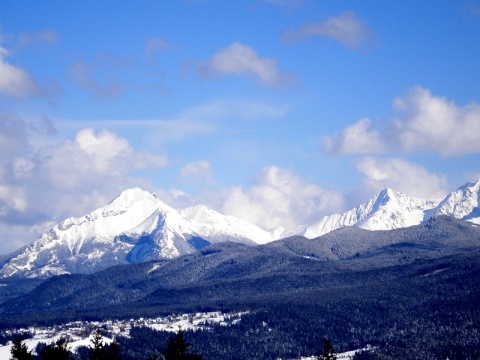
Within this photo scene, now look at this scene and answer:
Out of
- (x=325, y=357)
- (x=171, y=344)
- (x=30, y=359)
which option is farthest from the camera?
(x=325, y=357)

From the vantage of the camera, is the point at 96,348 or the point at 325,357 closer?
the point at 96,348

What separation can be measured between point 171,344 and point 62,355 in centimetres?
1368

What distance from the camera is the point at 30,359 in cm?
9150

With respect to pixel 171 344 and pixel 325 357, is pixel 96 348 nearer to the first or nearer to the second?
pixel 171 344

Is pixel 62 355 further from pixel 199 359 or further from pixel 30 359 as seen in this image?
pixel 199 359

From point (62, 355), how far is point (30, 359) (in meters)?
4.89

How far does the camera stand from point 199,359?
84.8 m

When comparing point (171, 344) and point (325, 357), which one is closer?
point (171, 344)

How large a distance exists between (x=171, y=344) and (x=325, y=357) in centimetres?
2365

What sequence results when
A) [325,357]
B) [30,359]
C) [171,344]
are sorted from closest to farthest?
[171,344] → [30,359] → [325,357]

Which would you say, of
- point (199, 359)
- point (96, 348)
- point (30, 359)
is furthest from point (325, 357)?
point (30, 359)

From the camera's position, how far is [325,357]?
9906cm

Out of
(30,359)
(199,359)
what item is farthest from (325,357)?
(30,359)

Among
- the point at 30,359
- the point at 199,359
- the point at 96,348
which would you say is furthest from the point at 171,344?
the point at 30,359
